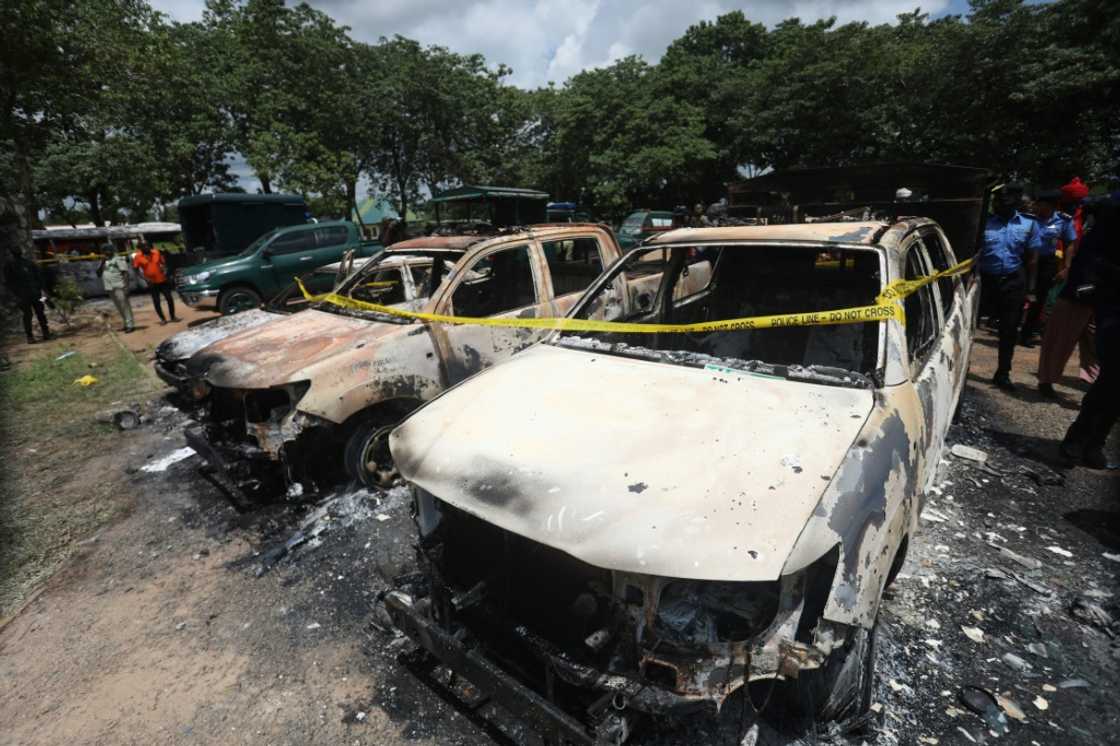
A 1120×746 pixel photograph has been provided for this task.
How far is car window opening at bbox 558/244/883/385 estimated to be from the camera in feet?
11.8

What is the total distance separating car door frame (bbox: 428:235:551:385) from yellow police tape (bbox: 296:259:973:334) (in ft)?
0.27

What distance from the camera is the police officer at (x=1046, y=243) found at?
595cm

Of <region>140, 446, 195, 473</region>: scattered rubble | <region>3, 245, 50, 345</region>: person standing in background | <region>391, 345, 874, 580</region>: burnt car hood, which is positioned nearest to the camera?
<region>391, 345, 874, 580</region>: burnt car hood

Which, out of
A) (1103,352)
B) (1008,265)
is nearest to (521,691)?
(1103,352)

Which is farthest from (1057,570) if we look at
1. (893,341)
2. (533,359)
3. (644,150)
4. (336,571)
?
(644,150)

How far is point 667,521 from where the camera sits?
1724 mm

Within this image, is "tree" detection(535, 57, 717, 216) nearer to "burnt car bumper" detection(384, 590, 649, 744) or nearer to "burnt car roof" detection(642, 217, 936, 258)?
"burnt car roof" detection(642, 217, 936, 258)

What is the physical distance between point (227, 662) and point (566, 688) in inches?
75.4

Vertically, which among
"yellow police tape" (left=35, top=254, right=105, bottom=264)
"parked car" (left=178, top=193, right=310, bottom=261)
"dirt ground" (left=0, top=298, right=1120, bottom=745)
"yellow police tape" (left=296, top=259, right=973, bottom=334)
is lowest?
"dirt ground" (left=0, top=298, right=1120, bottom=745)

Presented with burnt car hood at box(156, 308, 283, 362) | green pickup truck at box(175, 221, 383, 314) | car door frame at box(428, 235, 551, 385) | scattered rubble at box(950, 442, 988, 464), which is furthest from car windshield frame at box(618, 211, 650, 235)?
scattered rubble at box(950, 442, 988, 464)

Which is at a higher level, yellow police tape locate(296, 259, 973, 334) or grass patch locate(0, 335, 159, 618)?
yellow police tape locate(296, 259, 973, 334)

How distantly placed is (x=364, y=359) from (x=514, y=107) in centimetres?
2794

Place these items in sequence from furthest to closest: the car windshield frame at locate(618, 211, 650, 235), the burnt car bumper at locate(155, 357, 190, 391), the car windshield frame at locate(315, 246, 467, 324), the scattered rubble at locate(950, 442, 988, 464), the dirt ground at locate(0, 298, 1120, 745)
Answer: the car windshield frame at locate(618, 211, 650, 235) → the burnt car bumper at locate(155, 357, 190, 391) → the car windshield frame at locate(315, 246, 467, 324) → the scattered rubble at locate(950, 442, 988, 464) → the dirt ground at locate(0, 298, 1120, 745)

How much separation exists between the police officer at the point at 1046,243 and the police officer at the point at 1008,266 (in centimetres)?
23
